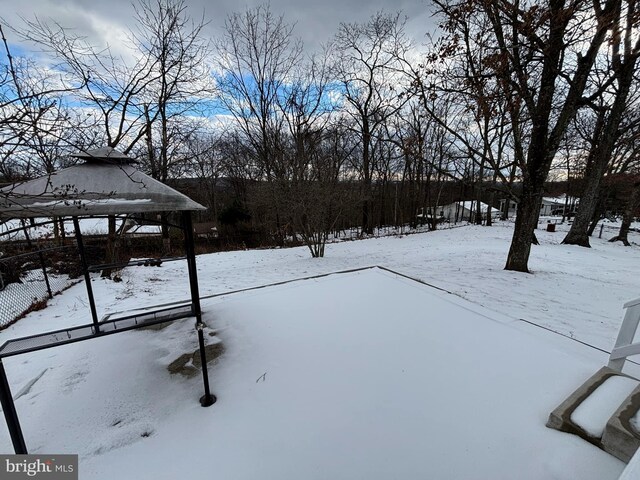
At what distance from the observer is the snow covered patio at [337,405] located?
5.37 feet

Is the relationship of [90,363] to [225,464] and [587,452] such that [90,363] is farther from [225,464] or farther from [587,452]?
[587,452]

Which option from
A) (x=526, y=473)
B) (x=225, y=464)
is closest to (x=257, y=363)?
(x=225, y=464)

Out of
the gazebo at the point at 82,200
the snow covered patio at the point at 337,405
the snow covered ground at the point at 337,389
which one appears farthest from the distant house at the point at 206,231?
the gazebo at the point at 82,200

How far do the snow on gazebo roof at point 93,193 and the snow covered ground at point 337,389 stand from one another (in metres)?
1.66

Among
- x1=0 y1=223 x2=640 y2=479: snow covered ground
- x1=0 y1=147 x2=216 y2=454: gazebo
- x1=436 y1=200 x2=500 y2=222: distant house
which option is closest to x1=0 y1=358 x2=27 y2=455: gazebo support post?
x1=0 y1=147 x2=216 y2=454: gazebo

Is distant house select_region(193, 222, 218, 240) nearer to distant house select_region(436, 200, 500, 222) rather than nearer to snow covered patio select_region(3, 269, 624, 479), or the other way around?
snow covered patio select_region(3, 269, 624, 479)

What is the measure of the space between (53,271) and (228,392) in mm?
9091

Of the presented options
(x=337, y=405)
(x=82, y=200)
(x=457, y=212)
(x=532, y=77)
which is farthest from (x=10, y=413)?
(x=457, y=212)

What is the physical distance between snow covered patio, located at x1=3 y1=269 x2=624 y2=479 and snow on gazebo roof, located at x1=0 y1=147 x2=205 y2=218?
1664mm

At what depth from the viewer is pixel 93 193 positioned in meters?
1.71

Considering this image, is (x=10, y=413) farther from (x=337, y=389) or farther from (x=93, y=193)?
(x=337, y=389)

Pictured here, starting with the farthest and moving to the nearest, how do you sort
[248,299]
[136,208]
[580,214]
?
[580,214]
[248,299]
[136,208]

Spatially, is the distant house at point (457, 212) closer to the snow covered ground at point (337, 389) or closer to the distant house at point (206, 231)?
the distant house at point (206, 231)

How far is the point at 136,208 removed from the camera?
1771mm
